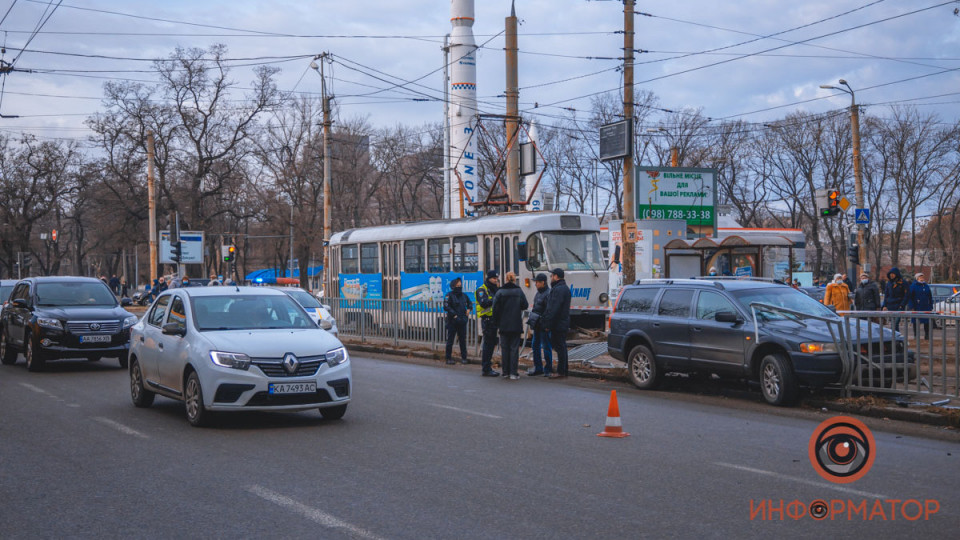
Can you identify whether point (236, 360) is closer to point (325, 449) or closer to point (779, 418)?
point (325, 449)

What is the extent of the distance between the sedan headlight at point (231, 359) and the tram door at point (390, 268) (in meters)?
18.1

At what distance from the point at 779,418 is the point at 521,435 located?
3.68 meters

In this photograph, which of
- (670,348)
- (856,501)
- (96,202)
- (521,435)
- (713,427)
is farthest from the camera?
(96,202)

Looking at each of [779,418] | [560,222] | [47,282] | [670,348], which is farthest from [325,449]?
[560,222]

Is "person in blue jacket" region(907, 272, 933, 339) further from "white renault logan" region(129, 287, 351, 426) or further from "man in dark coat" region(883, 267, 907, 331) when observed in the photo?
"white renault logan" region(129, 287, 351, 426)

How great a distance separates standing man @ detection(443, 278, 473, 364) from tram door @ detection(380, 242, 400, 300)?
844cm

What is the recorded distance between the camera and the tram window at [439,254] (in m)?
26.7

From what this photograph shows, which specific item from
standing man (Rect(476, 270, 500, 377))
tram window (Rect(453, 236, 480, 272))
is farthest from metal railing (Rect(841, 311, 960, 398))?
tram window (Rect(453, 236, 480, 272))

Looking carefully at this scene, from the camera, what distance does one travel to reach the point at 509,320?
1716 cm

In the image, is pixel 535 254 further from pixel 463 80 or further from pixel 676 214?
pixel 463 80

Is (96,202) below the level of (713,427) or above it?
above

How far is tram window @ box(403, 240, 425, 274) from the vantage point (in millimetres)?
27750

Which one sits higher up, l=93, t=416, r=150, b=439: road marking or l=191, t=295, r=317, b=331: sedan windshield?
l=191, t=295, r=317, b=331: sedan windshield

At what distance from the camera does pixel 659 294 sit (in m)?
15.5
